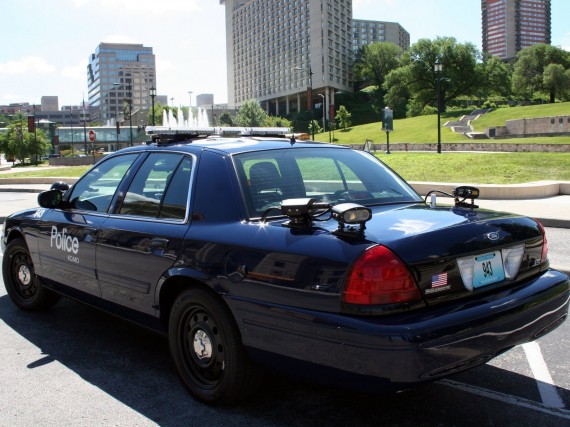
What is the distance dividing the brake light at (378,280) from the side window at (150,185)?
5.58 ft

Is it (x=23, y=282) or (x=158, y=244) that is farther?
(x=23, y=282)

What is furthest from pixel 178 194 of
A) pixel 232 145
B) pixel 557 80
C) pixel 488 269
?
pixel 557 80

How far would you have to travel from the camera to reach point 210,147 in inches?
151

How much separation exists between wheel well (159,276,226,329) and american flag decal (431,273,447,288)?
125cm

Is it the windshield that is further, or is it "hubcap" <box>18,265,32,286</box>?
"hubcap" <box>18,265,32,286</box>

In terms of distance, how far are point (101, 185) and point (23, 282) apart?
1724mm

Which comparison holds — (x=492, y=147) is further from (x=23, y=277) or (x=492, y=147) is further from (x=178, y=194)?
(x=178, y=194)

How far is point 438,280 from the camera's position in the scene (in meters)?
2.88

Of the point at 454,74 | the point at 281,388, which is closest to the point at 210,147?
the point at 281,388

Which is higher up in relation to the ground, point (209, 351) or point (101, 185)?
point (101, 185)

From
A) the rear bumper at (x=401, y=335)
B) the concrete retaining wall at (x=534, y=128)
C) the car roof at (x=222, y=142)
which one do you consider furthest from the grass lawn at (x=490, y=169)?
the concrete retaining wall at (x=534, y=128)

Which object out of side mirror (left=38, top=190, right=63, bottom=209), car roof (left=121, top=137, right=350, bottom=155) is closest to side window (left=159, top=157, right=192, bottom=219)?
car roof (left=121, top=137, right=350, bottom=155)

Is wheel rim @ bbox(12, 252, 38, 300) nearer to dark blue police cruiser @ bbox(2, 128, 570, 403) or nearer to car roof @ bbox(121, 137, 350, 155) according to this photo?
dark blue police cruiser @ bbox(2, 128, 570, 403)

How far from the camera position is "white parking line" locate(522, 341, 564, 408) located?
3.41 meters
